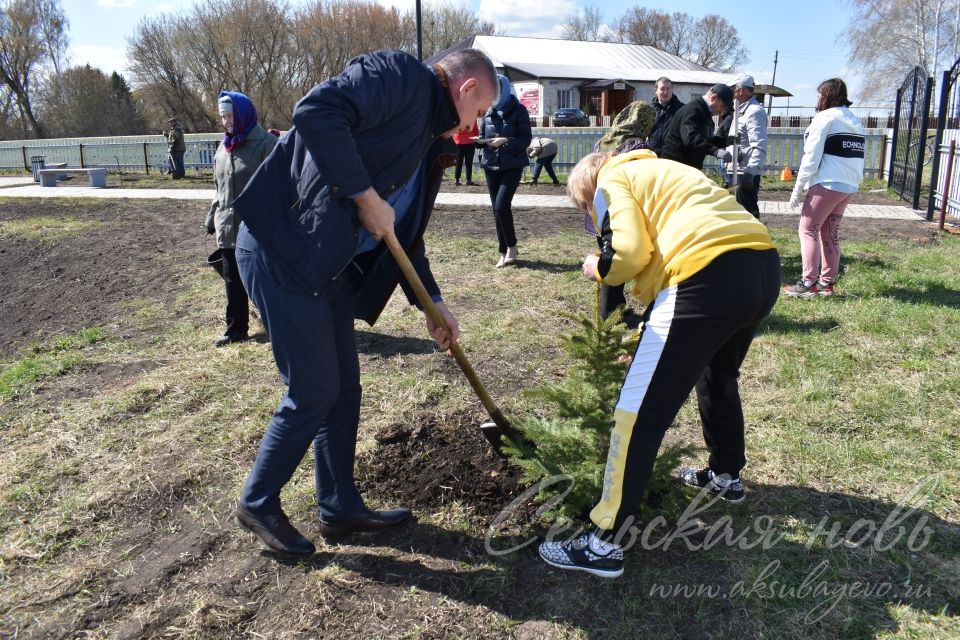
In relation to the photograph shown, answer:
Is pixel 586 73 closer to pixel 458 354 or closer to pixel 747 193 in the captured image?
pixel 747 193

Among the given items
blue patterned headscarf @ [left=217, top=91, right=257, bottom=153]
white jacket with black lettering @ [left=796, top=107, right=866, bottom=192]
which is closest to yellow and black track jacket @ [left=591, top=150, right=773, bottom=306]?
blue patterned headscarf @ [left=217, top=91, right=257, bottom=153]

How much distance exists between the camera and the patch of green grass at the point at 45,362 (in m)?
4.66

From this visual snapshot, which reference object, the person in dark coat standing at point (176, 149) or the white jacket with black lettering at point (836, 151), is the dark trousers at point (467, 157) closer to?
the person in dark coat standing at point (176, 149)

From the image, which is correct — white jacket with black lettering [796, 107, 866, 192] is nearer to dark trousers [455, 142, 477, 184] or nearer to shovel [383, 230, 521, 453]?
shovel [383, 230, 521, 453]

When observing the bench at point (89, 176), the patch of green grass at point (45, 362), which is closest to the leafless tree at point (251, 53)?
the bench at point (89, 176)

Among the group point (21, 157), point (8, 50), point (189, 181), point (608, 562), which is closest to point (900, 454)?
point (608, 562)

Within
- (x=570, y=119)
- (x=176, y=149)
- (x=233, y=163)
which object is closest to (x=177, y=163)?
(x=176, y=149)

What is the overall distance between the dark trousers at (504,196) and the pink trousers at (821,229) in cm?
276

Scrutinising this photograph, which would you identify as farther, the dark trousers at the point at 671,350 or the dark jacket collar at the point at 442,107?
the dark jacket collar at the point at 442,107

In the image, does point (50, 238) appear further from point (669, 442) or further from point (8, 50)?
point (8, 50)

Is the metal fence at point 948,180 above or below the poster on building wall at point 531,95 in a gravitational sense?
below

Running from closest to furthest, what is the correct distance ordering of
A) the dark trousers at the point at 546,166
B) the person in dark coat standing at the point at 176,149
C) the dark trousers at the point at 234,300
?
the dark trousers at the point at 234,300 < the dark trousers at the point at 546,166 < the person in dark coat standing at the point at 176,149

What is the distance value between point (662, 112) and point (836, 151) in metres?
1.87

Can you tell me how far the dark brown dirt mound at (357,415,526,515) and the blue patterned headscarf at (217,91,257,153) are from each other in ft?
8.42
